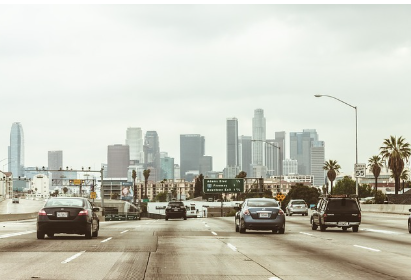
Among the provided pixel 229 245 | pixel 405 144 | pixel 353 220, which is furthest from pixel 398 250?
pixel 405 144

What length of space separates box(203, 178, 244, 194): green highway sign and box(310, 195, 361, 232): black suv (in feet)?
222

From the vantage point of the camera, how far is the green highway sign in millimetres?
98812

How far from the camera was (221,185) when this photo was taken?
99125 millimetres

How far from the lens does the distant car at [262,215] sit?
28.0 meters

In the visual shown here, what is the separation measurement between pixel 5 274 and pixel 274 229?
1720 centimetres

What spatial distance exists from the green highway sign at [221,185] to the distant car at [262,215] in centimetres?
6987

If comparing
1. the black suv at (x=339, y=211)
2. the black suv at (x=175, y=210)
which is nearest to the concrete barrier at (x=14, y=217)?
the black suv at (x=175, y=210)

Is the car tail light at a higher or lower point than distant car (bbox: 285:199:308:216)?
higher

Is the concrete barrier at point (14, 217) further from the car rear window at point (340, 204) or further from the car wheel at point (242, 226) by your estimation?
the car rear window at point (340, 204)

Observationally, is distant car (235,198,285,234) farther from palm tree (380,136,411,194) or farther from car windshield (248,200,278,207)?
palm tree (380,136,411,194)

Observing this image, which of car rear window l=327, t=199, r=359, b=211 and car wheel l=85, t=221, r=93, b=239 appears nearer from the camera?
car wheel l=85, t=221, r=93, b=239

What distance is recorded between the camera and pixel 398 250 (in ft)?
64.8

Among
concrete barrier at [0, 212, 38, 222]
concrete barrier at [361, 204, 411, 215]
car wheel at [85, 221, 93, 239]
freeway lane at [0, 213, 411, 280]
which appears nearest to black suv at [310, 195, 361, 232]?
freeway lane at [0, 213, 411, 280]

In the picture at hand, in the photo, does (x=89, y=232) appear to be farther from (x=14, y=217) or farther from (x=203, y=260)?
(x=14, y=217)
